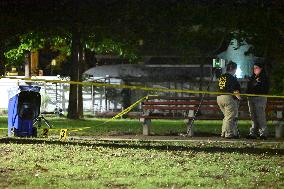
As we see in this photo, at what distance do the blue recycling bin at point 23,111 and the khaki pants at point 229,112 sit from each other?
14.6 ft

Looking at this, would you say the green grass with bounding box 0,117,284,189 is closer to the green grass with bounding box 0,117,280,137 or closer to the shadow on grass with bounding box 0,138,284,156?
the shadow on grass with bounding box 0,138,284,156

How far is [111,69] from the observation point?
38.3 m

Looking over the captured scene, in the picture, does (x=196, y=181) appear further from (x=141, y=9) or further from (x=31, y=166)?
(x=141, y=9)

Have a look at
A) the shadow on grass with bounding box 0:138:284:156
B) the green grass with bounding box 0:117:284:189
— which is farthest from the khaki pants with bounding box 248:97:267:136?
the shadow on grass with bounding box 0:138:284:156

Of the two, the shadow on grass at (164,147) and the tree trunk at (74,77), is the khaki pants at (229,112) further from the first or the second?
the tree trunk at (74,77)

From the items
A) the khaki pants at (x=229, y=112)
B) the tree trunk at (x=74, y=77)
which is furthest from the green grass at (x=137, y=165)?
the tree trunk at (x=74, y=77)

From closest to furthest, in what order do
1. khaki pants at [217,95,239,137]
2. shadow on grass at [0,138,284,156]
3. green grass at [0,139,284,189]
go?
green grass at [0,139,284,189], shadow on grass at [0,138,284,156], khaki pants at [217,95,239,137]

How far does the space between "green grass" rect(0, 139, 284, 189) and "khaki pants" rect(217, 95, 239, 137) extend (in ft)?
6.39

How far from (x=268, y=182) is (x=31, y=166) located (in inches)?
133

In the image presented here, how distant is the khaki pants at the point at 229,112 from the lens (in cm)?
1454

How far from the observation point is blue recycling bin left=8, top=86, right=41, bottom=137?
1398cm

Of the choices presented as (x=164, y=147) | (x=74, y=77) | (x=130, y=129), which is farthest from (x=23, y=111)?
(x=74, y=77)

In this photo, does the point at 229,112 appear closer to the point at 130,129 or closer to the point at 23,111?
the point at 130,129

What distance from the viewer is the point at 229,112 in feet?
47.6
